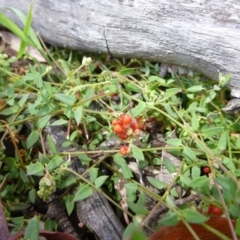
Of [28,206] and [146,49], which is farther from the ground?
[146,49]

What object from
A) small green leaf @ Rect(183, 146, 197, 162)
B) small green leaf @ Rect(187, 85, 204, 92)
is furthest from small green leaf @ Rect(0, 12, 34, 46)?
small green leaf @ Rect(183, 146, 197, 162)

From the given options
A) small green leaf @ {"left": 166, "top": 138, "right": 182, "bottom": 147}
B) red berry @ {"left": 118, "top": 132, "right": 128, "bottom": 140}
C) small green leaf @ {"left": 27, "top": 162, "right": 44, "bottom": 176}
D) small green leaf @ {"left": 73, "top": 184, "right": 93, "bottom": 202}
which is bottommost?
small green leaf @ {"left": 73, "top": 184, "right": 93, "bottom": 202}

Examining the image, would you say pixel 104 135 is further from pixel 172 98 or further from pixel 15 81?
pixel 15 81

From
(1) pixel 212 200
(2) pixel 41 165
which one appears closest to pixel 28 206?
(2) pixel 41 165

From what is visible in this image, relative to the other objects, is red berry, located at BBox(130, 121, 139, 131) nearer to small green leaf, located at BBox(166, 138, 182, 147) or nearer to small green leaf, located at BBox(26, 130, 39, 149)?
small green leaf, located at BBox(166, 138, 182, 147)

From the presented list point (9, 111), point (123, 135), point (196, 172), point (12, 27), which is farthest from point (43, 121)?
point (196, 172)
